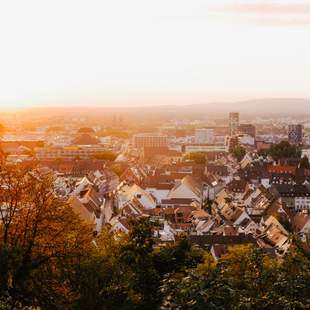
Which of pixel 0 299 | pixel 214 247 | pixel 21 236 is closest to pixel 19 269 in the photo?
pixel 21 236

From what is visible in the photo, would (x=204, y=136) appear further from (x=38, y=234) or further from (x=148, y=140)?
(x=38, y=234)

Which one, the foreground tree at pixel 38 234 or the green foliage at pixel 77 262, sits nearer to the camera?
the green foliage at pixel 77 262

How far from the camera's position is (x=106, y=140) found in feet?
469

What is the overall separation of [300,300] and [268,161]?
234 feet

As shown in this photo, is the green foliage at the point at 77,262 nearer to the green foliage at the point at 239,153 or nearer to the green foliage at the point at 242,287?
the green foliage at the point at 242,287

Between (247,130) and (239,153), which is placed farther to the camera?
(247,130)

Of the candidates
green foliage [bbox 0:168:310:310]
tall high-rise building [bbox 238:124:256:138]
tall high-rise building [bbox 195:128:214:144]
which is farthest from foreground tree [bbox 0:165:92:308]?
tall high-rise building [bbox 195:128:214:144]

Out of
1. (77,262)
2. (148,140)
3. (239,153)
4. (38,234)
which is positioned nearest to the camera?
(38,234)

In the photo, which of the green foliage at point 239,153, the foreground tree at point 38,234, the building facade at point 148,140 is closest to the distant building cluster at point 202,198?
the green foliage at point 239,153

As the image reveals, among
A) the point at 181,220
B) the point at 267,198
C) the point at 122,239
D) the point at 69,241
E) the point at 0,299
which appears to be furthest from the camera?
the point at 267,198

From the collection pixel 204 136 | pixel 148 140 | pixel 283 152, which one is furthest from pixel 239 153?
pixel 204 136

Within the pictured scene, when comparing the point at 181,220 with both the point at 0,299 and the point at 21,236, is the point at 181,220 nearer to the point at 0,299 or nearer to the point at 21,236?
the point at 21,236

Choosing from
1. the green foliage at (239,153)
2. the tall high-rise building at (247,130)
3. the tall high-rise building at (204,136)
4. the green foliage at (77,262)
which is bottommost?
the tall high-rise building at (204,136)

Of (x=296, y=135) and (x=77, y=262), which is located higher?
(x=77, y=262)
